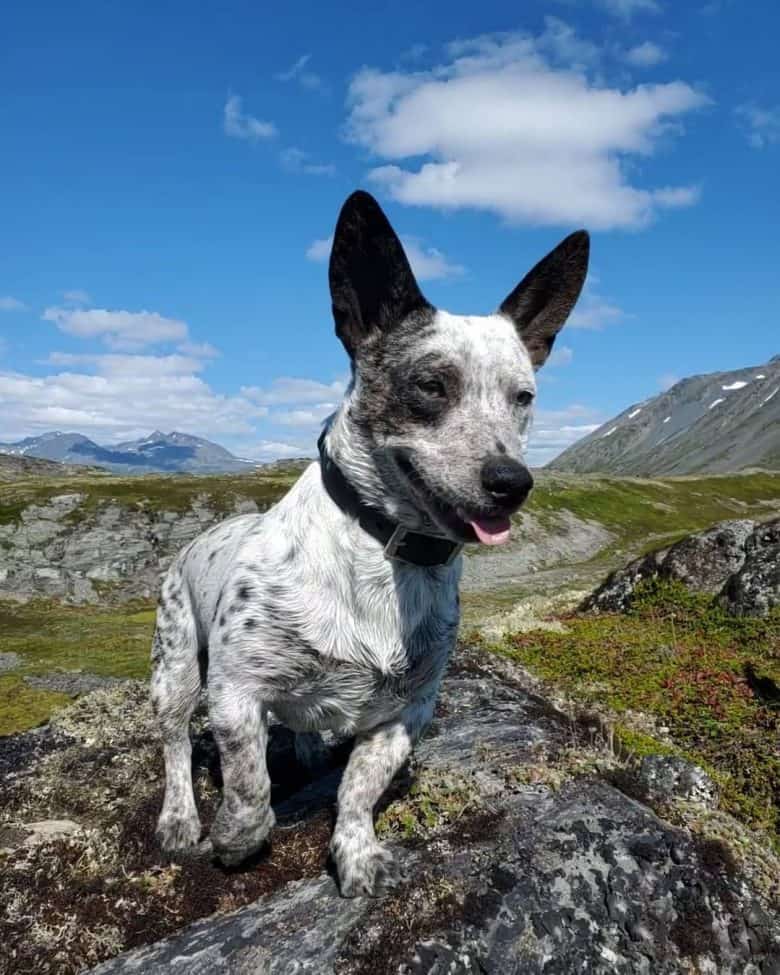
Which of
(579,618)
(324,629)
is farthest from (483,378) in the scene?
(579,618)

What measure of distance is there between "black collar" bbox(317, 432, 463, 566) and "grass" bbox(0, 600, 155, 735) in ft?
47.0

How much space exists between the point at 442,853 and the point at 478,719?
2.91m

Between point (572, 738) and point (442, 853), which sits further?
point (572, 738)

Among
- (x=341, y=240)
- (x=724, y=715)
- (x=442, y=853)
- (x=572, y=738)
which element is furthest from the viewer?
(x=724, y=715)

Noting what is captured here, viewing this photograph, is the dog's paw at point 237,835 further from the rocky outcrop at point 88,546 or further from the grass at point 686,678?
the rocky outcrop at point 88,546

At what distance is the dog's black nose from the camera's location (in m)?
4.89

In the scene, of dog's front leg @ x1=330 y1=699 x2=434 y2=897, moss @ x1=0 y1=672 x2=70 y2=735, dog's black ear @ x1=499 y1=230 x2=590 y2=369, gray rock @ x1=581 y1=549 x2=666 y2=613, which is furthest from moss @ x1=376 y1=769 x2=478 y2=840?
moss @ x1=0 y1=672 x2=70 y2=735

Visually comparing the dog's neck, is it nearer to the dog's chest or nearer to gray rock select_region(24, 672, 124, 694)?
the dog's chest

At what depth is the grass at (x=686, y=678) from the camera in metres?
8.40

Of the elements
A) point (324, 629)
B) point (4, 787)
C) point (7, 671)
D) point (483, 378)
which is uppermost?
point (483, 378)

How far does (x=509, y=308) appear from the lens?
21.0 ft

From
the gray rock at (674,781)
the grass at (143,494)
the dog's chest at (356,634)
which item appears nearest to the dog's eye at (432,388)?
the dog's chest at (356,634)

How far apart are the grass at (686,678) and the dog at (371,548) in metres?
4.16

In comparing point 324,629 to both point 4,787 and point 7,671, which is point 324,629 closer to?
point 4,787
